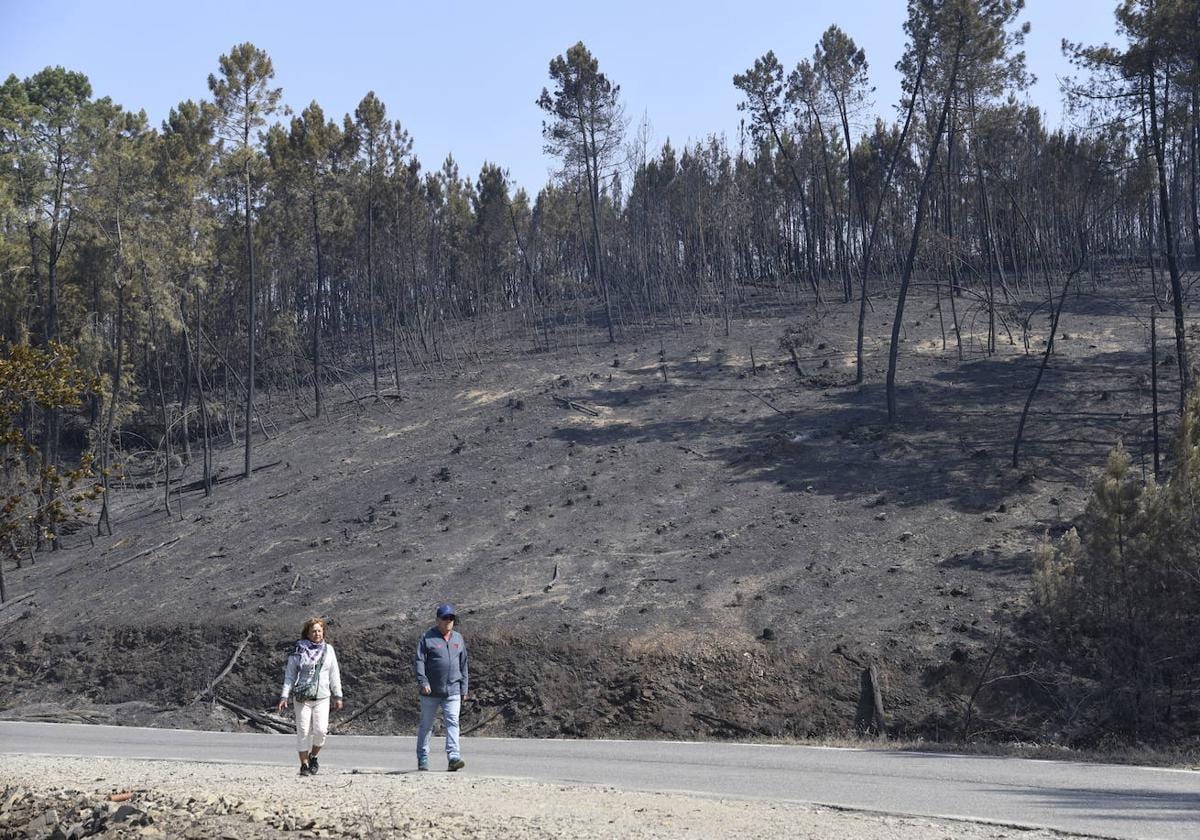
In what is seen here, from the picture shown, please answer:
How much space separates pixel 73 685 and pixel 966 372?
28.6m

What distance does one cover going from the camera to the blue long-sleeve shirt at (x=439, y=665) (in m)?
12.0

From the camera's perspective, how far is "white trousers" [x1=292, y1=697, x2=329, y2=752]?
1166 cm

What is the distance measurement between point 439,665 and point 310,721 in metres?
1.41

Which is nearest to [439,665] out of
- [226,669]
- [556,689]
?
[556,689]

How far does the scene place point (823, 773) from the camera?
11.7 meters

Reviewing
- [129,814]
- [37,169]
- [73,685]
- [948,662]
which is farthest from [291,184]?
[129,814]

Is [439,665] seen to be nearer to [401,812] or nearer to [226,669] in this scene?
[401,812]

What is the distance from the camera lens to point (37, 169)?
37156mm

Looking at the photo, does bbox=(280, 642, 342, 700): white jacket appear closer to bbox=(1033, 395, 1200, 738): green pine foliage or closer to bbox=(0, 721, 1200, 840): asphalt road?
bbox=(0, 721, 1200, 840): asphalt road

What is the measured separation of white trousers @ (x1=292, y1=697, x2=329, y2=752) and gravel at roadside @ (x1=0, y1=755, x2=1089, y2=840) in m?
0.37

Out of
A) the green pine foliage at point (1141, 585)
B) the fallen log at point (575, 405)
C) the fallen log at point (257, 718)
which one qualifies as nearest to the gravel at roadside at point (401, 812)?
the fallen log at point (257, 718)

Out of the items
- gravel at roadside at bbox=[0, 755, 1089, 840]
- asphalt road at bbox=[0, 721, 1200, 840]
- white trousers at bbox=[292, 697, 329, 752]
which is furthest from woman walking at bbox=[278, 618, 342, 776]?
asphalt road at bbox=[0, 721, 1200, 840]

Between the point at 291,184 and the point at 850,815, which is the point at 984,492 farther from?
the point at 291,184

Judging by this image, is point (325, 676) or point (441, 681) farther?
point (441, 681)
